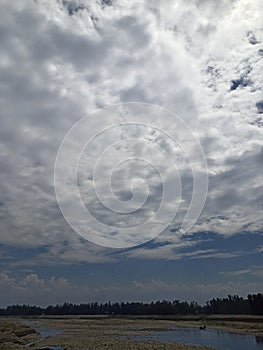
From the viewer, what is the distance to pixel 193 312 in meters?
180

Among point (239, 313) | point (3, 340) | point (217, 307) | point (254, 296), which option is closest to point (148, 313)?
point (217, 307)

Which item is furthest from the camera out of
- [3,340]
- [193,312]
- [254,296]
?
[193,312]

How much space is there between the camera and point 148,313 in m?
200

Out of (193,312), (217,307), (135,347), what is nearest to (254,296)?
(217,307)

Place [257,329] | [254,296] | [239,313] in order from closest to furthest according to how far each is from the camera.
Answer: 1. [257,329]
2. [254,296]
3. [239,313]

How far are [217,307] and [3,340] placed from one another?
12049cm

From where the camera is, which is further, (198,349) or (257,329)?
(257,329)

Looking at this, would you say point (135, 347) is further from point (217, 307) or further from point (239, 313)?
point (217, 307)

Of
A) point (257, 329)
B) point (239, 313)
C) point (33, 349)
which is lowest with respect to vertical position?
point (33, 349)

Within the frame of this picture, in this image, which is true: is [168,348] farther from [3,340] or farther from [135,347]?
[3,340]

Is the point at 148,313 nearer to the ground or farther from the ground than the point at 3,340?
farther from the ground

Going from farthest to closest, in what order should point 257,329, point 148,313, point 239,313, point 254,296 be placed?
point 148,313, point 239,313, point 254,296, point 257,329

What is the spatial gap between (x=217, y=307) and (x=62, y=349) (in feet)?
416

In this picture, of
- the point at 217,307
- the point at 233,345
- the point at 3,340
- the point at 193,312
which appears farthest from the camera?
the point at 193,312
